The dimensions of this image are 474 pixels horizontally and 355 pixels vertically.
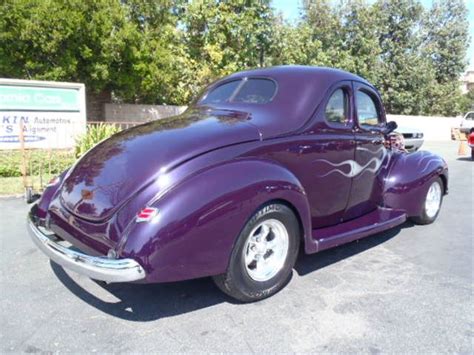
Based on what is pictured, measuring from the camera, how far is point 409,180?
4.99 metres

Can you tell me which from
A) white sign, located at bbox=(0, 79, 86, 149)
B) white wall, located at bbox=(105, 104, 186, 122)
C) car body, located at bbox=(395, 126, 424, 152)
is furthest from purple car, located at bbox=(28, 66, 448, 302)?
white wall, located at bbox=(105, 104, 186, 122)

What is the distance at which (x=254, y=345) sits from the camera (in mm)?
2826

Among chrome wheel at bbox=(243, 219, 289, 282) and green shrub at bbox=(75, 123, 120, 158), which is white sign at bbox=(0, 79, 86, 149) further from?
chrome wheel at bbox=(243, 219, 289, 282)

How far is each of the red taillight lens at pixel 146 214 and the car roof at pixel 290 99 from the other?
1.19 meters

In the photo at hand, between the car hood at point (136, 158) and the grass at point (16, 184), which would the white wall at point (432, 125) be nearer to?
the grass at point (16, 184)

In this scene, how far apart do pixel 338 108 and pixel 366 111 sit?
635 millimetres

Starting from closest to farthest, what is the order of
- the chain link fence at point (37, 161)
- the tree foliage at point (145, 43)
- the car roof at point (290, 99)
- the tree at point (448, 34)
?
the car roof at point (290, 99) < the chain link fence at point (37, 161) < the tree foliage at point (145, 43) < the tree at point (448, 34)

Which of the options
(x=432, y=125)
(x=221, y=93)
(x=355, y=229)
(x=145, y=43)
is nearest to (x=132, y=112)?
(x=145, y=43)

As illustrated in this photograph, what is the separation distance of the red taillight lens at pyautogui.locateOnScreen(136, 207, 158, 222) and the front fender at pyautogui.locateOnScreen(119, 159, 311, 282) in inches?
1.5

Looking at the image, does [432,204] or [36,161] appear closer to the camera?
[432,204]

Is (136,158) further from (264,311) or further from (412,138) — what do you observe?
(412,138)

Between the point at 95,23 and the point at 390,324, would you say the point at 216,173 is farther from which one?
the point at 95,23

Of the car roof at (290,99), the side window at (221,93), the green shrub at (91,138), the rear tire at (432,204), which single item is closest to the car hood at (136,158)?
the car roof at (290,99)

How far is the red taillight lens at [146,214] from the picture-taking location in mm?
2853
